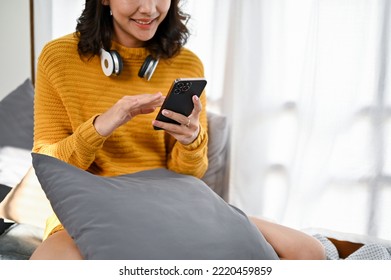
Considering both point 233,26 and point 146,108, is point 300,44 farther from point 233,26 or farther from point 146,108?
point 146,108

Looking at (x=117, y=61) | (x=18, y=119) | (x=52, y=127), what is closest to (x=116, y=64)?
(x=117, y=61)

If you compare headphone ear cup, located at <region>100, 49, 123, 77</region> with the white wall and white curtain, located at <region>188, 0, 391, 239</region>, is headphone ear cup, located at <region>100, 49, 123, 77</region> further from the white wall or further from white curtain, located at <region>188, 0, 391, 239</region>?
the white wall

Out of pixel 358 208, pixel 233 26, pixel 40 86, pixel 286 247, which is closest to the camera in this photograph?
pixel 286 247

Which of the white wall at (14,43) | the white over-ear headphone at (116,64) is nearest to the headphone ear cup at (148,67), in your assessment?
the white over-ear headphone at (116,64)

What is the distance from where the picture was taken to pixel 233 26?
2.03 m

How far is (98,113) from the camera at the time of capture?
1.45m

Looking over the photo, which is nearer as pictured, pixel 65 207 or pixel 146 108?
pixel 65 207

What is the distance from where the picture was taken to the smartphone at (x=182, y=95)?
125 cm

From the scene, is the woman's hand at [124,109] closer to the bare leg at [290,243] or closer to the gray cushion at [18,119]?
the bare leg at [290,243]

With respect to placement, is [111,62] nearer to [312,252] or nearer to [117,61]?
[117,61]

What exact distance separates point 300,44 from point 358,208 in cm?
58

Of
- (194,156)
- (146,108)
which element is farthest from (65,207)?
(194,156)

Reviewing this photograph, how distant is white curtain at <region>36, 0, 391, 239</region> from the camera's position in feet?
5.86

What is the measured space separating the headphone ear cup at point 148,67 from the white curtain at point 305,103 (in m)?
0.31
